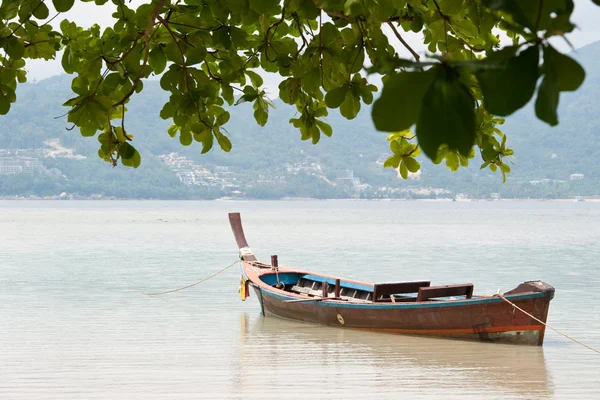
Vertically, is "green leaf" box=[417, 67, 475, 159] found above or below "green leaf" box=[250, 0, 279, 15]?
below

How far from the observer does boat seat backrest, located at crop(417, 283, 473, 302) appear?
13798 millimetres

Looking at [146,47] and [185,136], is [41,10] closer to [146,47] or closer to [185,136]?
[146,47]

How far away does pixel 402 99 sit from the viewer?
1.02m

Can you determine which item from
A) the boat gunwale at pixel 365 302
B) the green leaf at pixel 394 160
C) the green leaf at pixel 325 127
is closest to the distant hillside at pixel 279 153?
the boat gunwale at pixel 365 302

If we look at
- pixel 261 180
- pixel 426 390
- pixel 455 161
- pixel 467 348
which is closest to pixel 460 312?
pixel 467 348

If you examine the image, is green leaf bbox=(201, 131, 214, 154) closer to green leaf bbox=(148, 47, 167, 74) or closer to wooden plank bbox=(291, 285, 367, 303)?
green leaf bbox=(148, 47, 167, 74)

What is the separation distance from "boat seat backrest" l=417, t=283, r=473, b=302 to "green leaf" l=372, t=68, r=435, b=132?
42.1 feet

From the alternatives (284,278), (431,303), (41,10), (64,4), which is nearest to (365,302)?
(431,303)

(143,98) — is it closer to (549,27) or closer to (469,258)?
(469,258)

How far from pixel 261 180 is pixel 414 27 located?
599 feet

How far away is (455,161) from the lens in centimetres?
338

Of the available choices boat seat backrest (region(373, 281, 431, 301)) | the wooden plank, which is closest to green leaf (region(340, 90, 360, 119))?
boat seat backrest (region(373, 281, 431, 301))

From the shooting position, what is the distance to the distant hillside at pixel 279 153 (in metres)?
166

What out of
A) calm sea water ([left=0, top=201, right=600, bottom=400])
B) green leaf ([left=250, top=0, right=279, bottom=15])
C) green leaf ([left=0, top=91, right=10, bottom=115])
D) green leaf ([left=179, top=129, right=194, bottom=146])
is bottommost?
calm sea water ([left=0, top=201, right=600, bottom=400])
